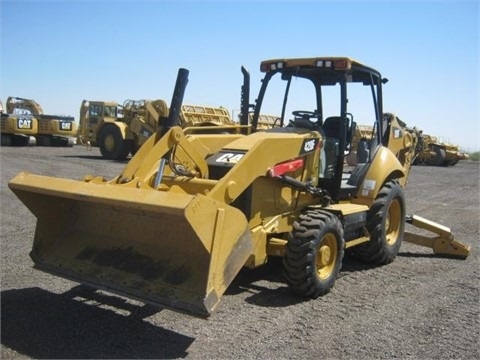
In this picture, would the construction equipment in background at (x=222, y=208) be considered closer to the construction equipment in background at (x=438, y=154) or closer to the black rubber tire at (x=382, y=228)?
the black rubber tire at (x=382, y=228)

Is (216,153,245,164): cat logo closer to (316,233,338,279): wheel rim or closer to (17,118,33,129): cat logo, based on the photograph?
(316,233,338,279): wheel rim

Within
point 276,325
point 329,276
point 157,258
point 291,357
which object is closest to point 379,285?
point 329,276

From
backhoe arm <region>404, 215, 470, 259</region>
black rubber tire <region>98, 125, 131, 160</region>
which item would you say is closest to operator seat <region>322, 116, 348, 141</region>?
backhoe arm <region>404, 215, 470, 259</region>

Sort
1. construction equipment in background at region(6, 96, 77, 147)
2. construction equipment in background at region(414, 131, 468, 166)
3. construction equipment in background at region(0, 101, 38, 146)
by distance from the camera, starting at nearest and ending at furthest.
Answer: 1. construction equipment in background at region(0, 101, 38, 146)
2. construction equipment in background at region(6, 96, 77, 147)
3. construction equipment in background at region(414, 131, 468, 166)

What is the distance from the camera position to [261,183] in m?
5.12

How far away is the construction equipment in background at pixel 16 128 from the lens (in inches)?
923

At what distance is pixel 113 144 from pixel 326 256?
1631cm

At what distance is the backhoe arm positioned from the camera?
7273mm

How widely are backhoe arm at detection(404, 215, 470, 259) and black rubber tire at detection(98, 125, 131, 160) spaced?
14.5 metres

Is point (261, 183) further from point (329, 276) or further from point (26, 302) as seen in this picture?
point (26, 302)

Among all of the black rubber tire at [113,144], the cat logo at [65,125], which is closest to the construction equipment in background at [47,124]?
the cat logo at [65,125]

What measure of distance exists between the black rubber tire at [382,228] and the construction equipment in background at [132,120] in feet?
38.7

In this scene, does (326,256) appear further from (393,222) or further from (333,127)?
(393,222)

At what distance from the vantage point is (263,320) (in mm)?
4496
